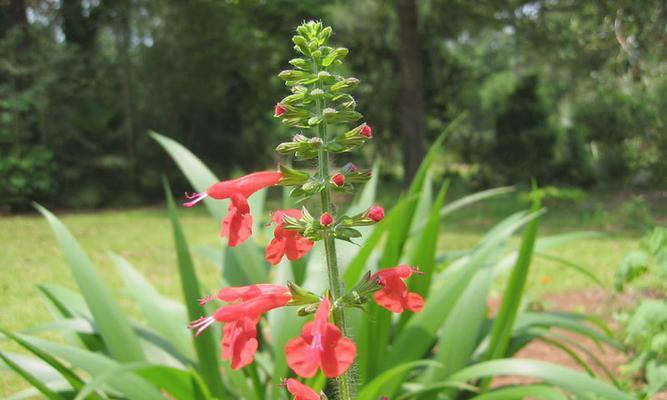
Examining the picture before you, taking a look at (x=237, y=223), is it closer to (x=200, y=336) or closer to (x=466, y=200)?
(x=200, y=336)

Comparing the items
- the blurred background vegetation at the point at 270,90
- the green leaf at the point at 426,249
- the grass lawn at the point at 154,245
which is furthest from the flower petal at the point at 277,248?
the blurred background vegetation at the point at 270,90

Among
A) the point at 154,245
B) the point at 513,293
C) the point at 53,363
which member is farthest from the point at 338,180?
the point at 154,245

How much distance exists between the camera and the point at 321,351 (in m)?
0.83

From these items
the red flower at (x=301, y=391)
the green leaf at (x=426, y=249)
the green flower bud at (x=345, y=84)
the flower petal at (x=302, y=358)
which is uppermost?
the green flower bud at (x=345, y=84)

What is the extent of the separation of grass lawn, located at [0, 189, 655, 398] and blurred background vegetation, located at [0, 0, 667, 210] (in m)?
1.26

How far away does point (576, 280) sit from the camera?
5.80 metres

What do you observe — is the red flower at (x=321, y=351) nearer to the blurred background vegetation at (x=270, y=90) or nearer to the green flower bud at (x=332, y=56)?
the green flower bud at (x=332, y=56)

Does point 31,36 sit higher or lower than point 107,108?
higher

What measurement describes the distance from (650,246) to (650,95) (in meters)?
9.50

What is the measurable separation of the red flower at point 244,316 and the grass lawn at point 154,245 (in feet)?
7.09

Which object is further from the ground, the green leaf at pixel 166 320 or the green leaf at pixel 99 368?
the green leaf at pixel 99 368

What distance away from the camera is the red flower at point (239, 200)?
38.3 inches

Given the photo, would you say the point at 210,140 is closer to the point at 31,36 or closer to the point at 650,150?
the point at 31,36

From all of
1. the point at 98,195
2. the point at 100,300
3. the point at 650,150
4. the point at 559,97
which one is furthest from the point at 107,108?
the point at 559,97
